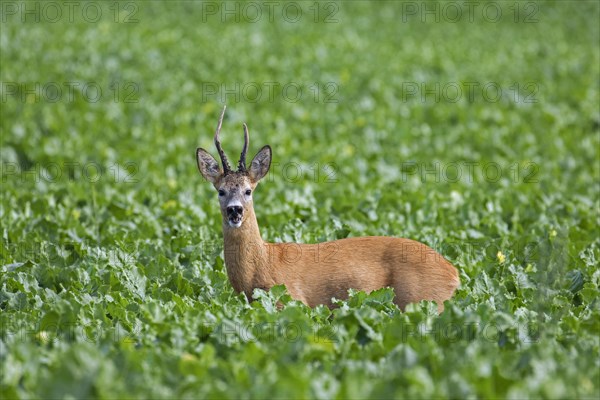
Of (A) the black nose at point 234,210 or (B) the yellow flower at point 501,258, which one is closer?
(A) the black nose at point 234,210

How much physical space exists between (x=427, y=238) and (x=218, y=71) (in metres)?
9.82

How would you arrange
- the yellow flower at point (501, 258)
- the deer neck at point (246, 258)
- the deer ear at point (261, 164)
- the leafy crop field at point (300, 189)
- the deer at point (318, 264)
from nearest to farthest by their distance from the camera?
1. the leafy crop field at point (300, 189)
2. the deer at point (318, 264)
3. the deer neck at point (246, 258)
4. the deer ear at point (261, 164)
5. the yellow flower at point (501, 258)

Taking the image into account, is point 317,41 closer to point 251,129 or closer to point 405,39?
point 405,39

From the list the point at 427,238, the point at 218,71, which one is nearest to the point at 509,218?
the point at 427,238

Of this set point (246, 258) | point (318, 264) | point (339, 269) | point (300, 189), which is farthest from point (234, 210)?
point (300, 189)

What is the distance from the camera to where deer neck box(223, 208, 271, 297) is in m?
7.44

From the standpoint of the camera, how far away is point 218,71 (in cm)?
1836

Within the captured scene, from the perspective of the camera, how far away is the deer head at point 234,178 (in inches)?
285

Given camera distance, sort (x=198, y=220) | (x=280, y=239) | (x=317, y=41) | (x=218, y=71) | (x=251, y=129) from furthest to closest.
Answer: (x=317, y=41) < (x=218, y=71) < (x=251, y=129) < (x=198, y=220) < (x=280, y=239)

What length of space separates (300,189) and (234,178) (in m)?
4.23

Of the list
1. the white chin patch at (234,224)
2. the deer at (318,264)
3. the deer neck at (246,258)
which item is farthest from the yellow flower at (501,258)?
the white chin patch at (234,224)

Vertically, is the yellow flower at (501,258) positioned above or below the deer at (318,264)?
below

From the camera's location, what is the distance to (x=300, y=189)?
37.9 ft

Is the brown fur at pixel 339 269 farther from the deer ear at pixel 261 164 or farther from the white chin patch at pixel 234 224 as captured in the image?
the deer ear at pixel 261 164
